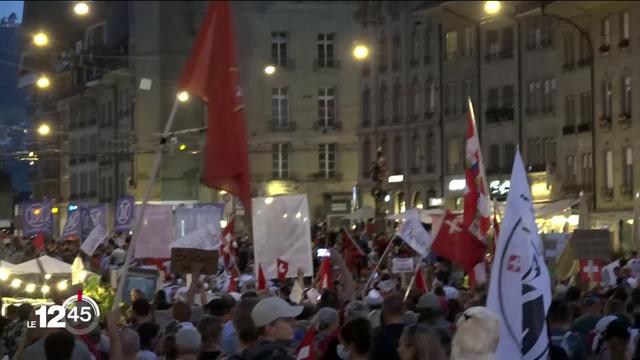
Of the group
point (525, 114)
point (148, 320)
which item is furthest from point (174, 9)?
point (148, 320)

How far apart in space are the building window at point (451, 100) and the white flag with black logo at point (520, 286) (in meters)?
54.5

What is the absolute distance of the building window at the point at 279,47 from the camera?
263ft

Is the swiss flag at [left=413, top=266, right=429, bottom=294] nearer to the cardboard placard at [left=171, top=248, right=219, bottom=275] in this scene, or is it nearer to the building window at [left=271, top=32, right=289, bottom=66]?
the cardboard placard at [left=171, top=248, right=219, bottom=275]

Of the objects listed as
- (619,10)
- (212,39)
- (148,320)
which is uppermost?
(619,10)

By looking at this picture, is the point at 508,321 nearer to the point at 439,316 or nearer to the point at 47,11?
the point at 439,316

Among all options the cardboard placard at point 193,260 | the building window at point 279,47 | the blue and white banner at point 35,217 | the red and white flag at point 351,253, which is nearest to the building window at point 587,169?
the blue and white banner at point 35,217

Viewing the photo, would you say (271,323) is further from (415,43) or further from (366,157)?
(366,157)

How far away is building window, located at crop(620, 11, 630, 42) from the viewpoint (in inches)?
2098

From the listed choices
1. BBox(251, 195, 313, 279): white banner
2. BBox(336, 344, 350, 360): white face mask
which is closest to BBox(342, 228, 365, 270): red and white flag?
BBox(251, 195, 313, 279): white banner

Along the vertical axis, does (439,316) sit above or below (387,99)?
below

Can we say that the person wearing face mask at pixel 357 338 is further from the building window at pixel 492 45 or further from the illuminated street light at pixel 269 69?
the illuminated street light at pixel 269 69

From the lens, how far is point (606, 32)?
54.8 m

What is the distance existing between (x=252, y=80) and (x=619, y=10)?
28.4m

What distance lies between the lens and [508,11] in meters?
60.4
